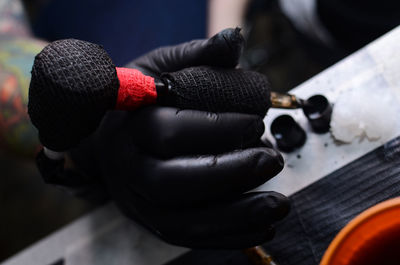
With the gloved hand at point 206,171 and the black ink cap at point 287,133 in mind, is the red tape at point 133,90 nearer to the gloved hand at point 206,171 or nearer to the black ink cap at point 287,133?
the gloved hand at point 206,171

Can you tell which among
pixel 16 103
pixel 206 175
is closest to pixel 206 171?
pixel 206 175

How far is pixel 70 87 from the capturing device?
39 centimetres

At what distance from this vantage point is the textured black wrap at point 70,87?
39 cm

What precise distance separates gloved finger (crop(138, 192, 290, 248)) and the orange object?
101 mm

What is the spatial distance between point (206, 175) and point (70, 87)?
179 mm

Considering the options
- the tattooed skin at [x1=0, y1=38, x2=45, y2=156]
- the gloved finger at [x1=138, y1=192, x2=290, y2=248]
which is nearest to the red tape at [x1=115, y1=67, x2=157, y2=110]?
the gloved finger at [x1=138, y1=192, x2=290, y2=248]

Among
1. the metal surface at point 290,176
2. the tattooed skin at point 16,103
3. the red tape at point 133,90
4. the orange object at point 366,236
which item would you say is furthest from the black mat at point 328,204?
the tattooed skin at point 16,103

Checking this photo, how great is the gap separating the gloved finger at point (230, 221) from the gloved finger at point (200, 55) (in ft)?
0.58

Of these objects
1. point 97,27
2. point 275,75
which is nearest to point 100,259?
point 97,27

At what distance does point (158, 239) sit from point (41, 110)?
278 millimetres

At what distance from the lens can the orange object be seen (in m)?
0.36

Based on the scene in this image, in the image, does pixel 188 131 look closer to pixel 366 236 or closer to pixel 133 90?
pixel 133 90

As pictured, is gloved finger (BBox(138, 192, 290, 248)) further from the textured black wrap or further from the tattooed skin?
the tattooed skin

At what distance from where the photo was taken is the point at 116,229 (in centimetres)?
61
